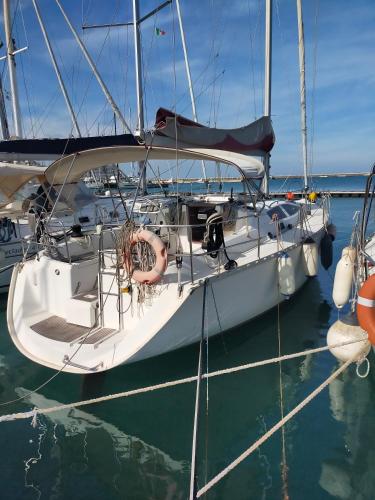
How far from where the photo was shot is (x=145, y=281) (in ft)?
17.5

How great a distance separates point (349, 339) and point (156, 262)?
266 centimetres

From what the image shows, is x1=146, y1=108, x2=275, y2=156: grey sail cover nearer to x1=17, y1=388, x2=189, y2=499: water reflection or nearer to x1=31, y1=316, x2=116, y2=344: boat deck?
x1=31, y1=316, x2=116, y2=344: boat deck

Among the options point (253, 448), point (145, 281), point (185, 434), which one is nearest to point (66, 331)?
point (145, 281)

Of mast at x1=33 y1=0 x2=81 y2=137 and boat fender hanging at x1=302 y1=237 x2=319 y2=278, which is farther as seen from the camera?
mast at x1=33 y1=0 x2=81 y2=137

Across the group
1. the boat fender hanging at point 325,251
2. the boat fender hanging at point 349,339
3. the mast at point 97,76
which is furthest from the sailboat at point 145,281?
the mast at point 97,76

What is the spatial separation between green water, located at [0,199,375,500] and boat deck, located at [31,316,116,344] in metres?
0.66

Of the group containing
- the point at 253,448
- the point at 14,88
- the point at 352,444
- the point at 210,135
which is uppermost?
the point at 14,88

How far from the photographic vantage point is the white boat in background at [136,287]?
202 inches

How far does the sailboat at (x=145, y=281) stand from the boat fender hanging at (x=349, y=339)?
1695mm

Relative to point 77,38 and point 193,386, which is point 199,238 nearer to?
point 193,386

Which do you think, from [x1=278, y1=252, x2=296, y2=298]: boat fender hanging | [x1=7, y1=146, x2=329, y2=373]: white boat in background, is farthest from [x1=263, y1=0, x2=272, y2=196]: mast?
[x1=7, y1=146, x2=329, y2=373]: white boat in background

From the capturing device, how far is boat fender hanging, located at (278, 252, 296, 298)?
695cm

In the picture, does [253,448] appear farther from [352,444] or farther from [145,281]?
[145,281]

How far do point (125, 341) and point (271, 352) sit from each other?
2643 mm
